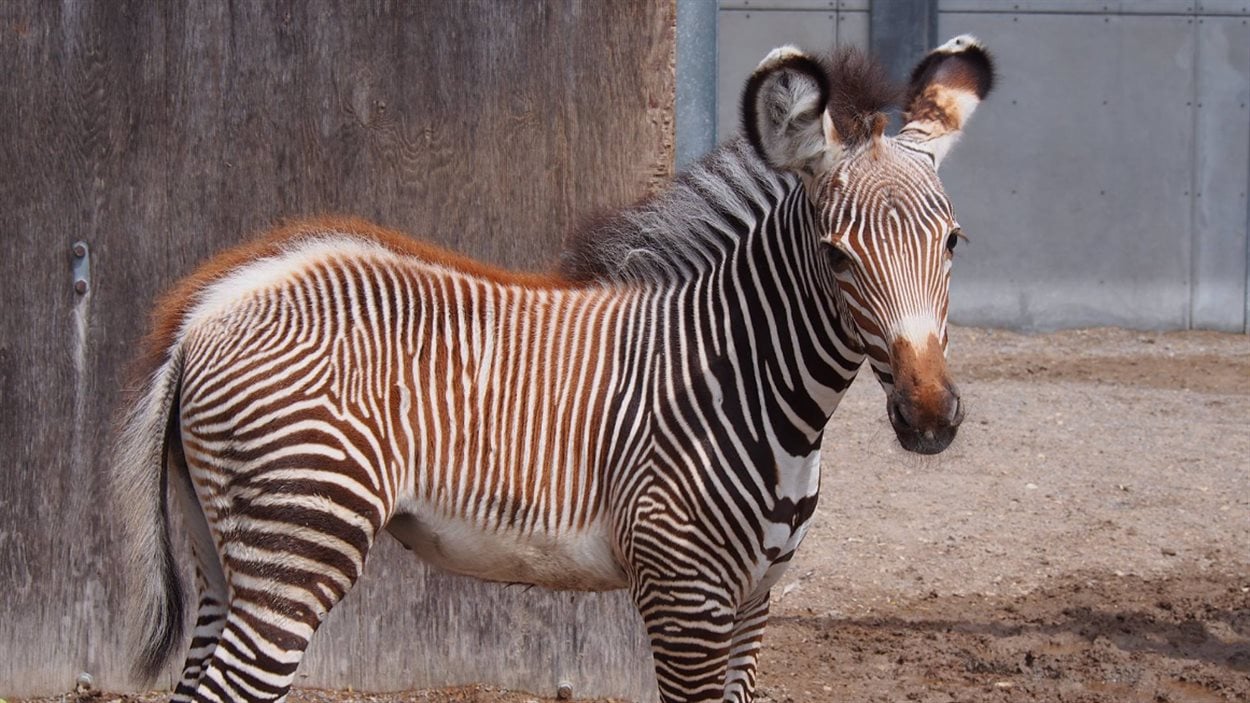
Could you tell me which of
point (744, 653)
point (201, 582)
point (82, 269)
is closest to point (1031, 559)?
point (744, 653)

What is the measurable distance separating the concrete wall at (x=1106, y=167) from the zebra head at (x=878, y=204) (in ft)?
31.7

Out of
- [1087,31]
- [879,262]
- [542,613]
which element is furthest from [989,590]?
[1087,31]

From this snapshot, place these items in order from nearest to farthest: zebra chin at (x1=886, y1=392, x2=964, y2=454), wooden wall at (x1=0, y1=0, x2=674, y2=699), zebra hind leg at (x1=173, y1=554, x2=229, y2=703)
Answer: zebra chin at (x1=886, y1=392, x2=964, y2=454) → zebra hind leg at (x1=173, y1=554, x2=229, y2=703) → wooden wall at (x1=0, y1=0, x2=674, y2=699)

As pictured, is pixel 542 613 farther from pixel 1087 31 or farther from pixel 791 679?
pixel 1087 31

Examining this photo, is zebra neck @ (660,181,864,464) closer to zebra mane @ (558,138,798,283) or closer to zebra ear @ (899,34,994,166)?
zebra mane @ (558,138,798,283)

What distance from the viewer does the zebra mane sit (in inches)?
181

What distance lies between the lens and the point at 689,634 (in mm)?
4230

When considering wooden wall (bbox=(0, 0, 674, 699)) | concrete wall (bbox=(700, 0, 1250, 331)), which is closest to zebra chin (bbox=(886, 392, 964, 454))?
wooden wall (bbox=(0, 0, 674, 699))

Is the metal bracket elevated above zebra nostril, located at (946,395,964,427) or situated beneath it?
elevated above

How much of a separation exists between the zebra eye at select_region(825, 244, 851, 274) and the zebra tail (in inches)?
81.8

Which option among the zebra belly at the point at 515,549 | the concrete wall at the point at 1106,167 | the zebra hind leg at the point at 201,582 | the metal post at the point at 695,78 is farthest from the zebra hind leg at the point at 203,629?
the concrete wall at the point at 1106,167

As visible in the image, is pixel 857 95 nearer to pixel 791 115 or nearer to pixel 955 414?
pixel 791 115

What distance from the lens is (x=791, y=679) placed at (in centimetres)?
619

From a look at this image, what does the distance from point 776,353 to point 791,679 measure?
7.73 ft
